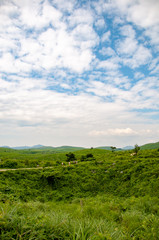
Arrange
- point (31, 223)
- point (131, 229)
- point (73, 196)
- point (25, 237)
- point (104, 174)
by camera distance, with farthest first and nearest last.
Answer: point (104, 174) → point (73, 196) → point (131, 229) → point (31, 223) → point (25, 237)

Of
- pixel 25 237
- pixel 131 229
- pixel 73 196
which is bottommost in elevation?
pixel 73 196

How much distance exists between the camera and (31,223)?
7.67 feet

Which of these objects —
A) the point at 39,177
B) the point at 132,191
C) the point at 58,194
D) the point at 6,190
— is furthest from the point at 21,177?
the point at 132,191

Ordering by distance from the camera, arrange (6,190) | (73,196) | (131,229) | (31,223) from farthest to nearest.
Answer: (73,196), (6,190), (131,229), (31,223)

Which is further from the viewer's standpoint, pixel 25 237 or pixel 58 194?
pixel 58 194

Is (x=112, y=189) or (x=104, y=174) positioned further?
(x=104, y=174)

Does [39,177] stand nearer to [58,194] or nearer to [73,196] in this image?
[58,194]

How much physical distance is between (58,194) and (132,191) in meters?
6.65

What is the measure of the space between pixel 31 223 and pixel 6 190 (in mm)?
11134

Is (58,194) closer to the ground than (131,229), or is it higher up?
closer to the ground

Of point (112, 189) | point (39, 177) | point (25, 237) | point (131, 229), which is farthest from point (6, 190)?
point (25, 237)

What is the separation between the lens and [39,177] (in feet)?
47.9

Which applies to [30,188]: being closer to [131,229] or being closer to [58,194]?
[58,194]

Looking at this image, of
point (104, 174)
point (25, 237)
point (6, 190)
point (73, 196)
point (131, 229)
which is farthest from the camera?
point (104, 174)
